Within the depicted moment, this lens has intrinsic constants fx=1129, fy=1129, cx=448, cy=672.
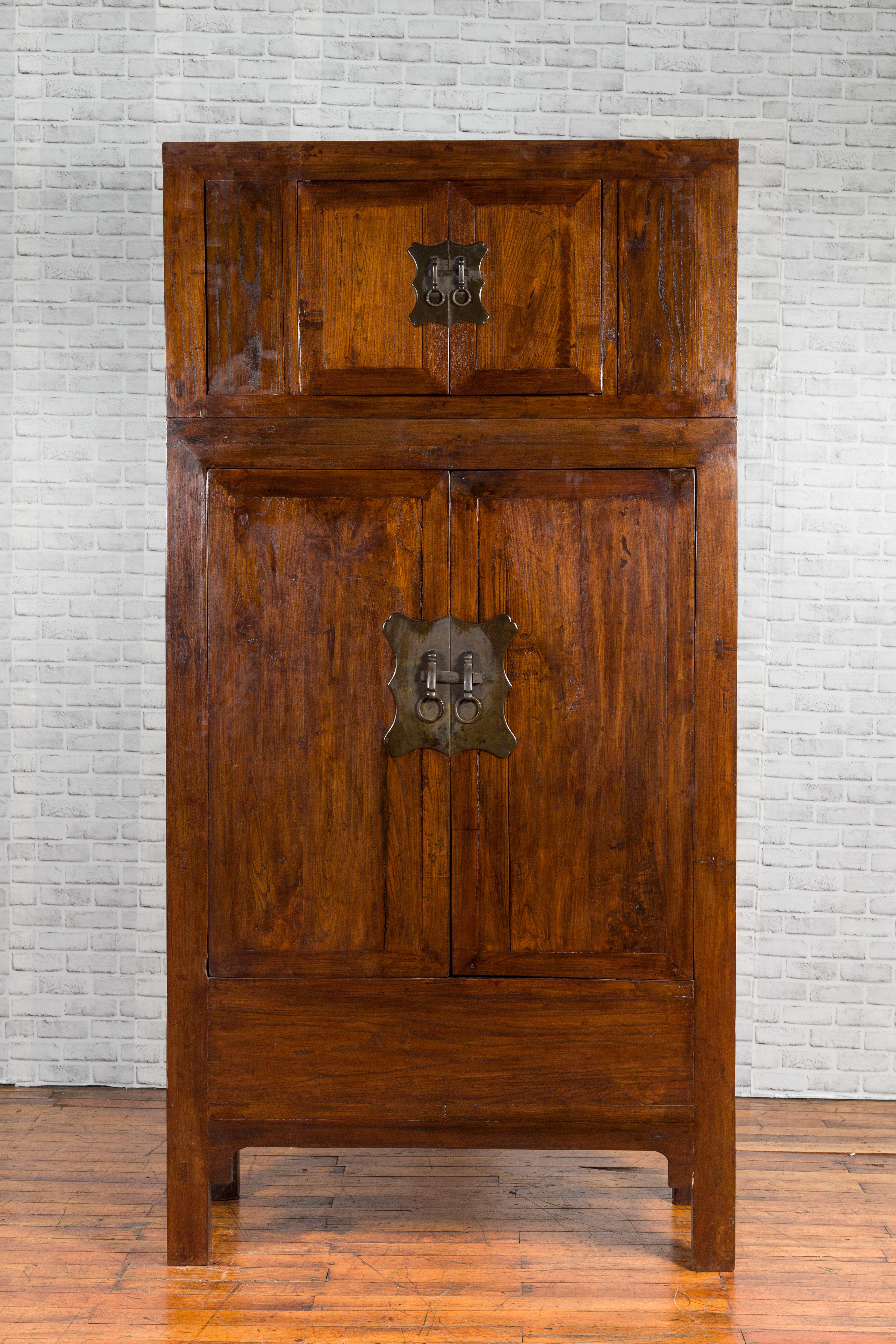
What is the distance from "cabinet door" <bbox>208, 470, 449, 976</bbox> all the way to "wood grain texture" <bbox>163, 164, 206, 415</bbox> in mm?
183

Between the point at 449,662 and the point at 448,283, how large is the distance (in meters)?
0.78

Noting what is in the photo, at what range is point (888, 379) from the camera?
10.6ft

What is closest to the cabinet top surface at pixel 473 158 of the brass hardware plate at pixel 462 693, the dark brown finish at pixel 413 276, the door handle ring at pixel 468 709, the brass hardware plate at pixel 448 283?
the dark brown finish at pixel 413 276

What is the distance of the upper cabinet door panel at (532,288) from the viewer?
2.31 metres

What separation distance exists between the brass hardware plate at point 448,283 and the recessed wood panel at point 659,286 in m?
0.29

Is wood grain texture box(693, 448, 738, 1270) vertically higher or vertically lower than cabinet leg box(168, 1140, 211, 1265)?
higher

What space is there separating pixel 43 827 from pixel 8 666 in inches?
19.0

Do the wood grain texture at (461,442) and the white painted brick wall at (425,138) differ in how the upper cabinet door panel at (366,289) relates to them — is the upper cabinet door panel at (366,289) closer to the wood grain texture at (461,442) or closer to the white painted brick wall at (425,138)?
the wood grain texture at (461,442)

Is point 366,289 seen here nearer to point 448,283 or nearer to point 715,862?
point 448,283

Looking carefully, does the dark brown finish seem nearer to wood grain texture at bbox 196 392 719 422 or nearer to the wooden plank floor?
wood grain texture at bbox 196 392 719 422

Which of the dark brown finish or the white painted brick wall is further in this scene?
the white painted brick wall

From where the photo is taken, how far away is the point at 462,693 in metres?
2.34

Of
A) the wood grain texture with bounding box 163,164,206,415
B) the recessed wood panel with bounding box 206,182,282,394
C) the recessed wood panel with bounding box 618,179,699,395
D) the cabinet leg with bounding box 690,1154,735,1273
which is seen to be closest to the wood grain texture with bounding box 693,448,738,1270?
the cabinet leg with bounding box 690,1154,735,1273

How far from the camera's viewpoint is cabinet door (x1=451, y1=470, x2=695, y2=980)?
2.34 metres
